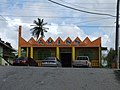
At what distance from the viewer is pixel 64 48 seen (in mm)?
61594

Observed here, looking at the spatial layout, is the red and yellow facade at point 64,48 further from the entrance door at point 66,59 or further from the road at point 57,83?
the road at point 57,83

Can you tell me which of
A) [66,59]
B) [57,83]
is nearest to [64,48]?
[66,59]

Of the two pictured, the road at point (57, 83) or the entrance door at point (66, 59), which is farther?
the entrance door at point (66, 59)

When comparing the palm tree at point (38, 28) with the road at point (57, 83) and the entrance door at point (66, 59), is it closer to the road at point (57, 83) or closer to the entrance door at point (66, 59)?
the entrance door at point (66, 59)

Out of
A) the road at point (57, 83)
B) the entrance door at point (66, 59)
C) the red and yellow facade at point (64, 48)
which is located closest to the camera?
the road at point (57, 83)

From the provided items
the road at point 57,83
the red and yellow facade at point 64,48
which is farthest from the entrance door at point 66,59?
the road at point 57,83

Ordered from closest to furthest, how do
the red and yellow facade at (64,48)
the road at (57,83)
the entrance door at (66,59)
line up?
the road at (57,83), the red and yellow facade at (64,48), the entrance door at (66,59)

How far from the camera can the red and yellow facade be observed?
2367 inches

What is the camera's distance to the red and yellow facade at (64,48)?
6012cm

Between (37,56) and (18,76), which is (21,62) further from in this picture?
(18,76)

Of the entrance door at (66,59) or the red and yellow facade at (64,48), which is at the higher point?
the red and yellow facade at (64,48)

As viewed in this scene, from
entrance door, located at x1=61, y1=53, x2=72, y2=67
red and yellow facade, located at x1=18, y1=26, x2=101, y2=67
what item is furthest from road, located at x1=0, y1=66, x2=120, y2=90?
entrance door, located at x1=61, y1=53, x2=72, y2=67

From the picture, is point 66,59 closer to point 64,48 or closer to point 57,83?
point 64,48

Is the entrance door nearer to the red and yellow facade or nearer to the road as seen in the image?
the red and yellow facade
